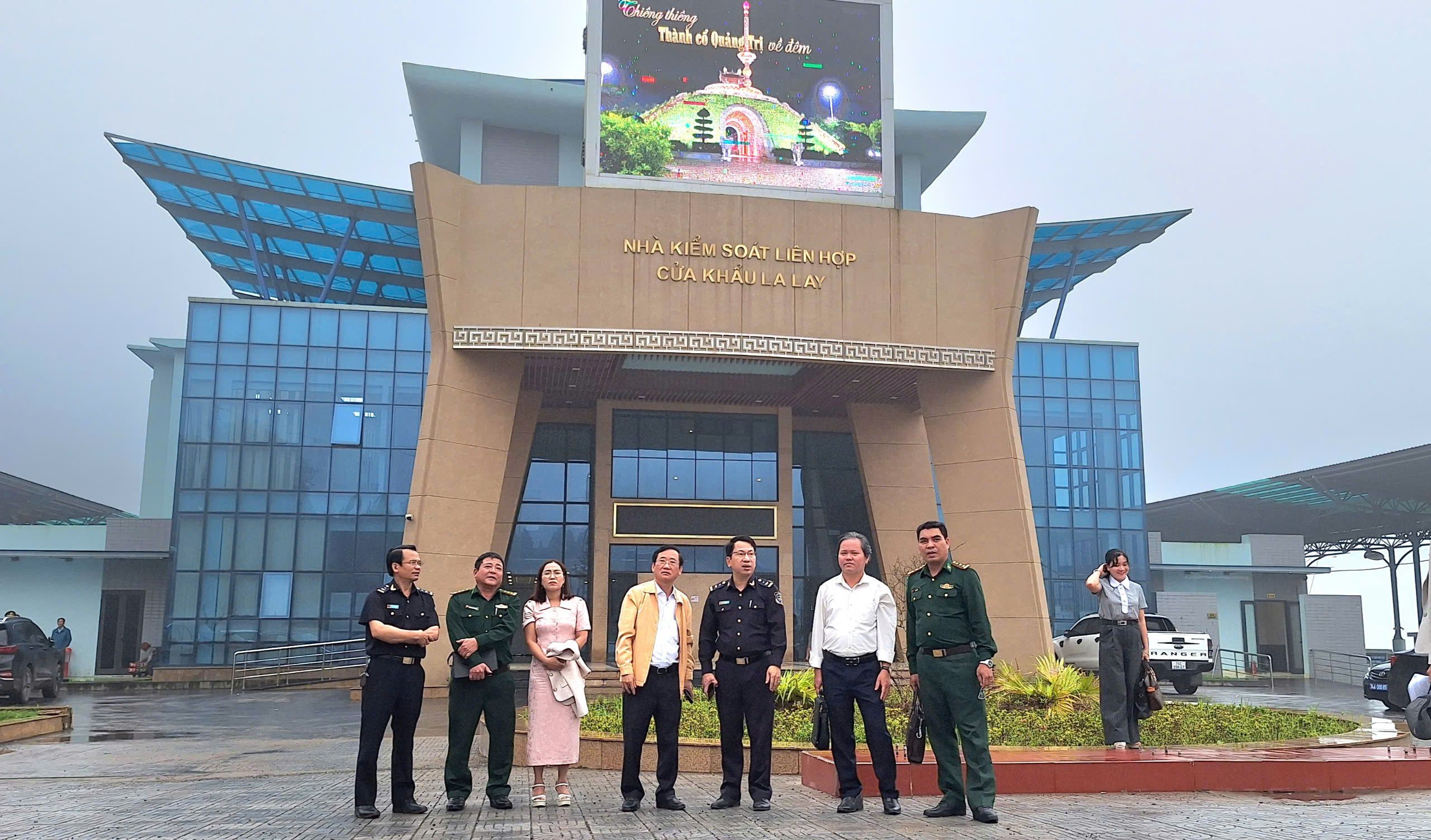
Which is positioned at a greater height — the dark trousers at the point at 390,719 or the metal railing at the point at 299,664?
the dark trousers at the point at 390,719

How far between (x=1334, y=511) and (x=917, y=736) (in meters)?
48.7

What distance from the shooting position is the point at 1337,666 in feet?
124

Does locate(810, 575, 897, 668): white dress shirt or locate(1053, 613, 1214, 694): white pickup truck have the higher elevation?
locate(810, 575, 897, 668): white dress shirt

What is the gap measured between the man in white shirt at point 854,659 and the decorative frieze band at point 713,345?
1566cm

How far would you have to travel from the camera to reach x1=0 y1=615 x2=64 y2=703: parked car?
22.0 m

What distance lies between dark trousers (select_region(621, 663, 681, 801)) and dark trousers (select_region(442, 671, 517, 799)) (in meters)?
0.82

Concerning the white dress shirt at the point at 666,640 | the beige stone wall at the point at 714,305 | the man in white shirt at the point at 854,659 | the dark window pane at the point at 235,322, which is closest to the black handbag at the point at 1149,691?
the man in white shirt at the point at 854,659

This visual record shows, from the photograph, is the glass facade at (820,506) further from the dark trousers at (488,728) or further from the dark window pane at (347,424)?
the dark trousers at (488,728)

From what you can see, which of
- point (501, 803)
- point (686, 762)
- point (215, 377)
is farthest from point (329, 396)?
point (501, 803)

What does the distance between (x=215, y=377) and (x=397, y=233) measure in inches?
385

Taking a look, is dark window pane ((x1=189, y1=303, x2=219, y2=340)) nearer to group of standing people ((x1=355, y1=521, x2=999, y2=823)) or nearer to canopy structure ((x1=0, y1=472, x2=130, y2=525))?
canopy structure ((x1=0, y1=472, x2=130, y2=525))

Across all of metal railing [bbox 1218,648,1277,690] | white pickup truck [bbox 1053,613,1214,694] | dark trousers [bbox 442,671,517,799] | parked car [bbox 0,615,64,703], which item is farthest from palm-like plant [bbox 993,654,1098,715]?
metal railing [bbox 1218,648,1277,690]

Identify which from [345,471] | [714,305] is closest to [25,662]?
[345,471]

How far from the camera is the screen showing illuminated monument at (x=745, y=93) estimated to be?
24.3 meters
